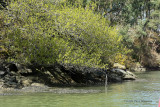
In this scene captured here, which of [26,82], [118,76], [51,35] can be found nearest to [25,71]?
[26,82]

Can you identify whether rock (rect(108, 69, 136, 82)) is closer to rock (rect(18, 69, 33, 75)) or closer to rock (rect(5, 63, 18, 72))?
rock (rect(18, 69, 33, 75))

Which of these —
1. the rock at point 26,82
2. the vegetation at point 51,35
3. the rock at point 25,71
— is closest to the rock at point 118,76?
the vegetation at point 51,35

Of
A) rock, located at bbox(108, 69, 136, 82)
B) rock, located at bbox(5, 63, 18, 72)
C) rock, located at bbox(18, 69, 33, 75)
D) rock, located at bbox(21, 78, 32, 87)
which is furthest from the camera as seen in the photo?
rock, located at bbox(108, 69, 136, 82)

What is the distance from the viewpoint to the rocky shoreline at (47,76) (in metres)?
23.5

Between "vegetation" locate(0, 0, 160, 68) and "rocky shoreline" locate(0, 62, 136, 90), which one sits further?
"vegetation" locate(0, 0, 160, 68)

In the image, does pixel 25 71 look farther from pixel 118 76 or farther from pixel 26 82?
pixel 118 76

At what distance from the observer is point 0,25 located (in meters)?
25.8

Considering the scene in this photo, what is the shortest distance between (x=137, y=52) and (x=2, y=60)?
43774 mm

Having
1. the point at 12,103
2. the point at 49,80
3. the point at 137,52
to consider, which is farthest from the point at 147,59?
the point at 12,103

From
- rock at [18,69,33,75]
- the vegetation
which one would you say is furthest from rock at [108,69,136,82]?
rock at [18,69,33,75]

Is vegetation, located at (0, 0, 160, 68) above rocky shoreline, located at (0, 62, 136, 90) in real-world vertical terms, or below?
above

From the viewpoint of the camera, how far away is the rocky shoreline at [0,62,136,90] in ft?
77.1

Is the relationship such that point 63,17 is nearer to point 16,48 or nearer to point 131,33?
point 16,48

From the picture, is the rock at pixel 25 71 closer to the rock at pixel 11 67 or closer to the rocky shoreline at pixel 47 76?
the rocky shoreline at pixel 47 76
